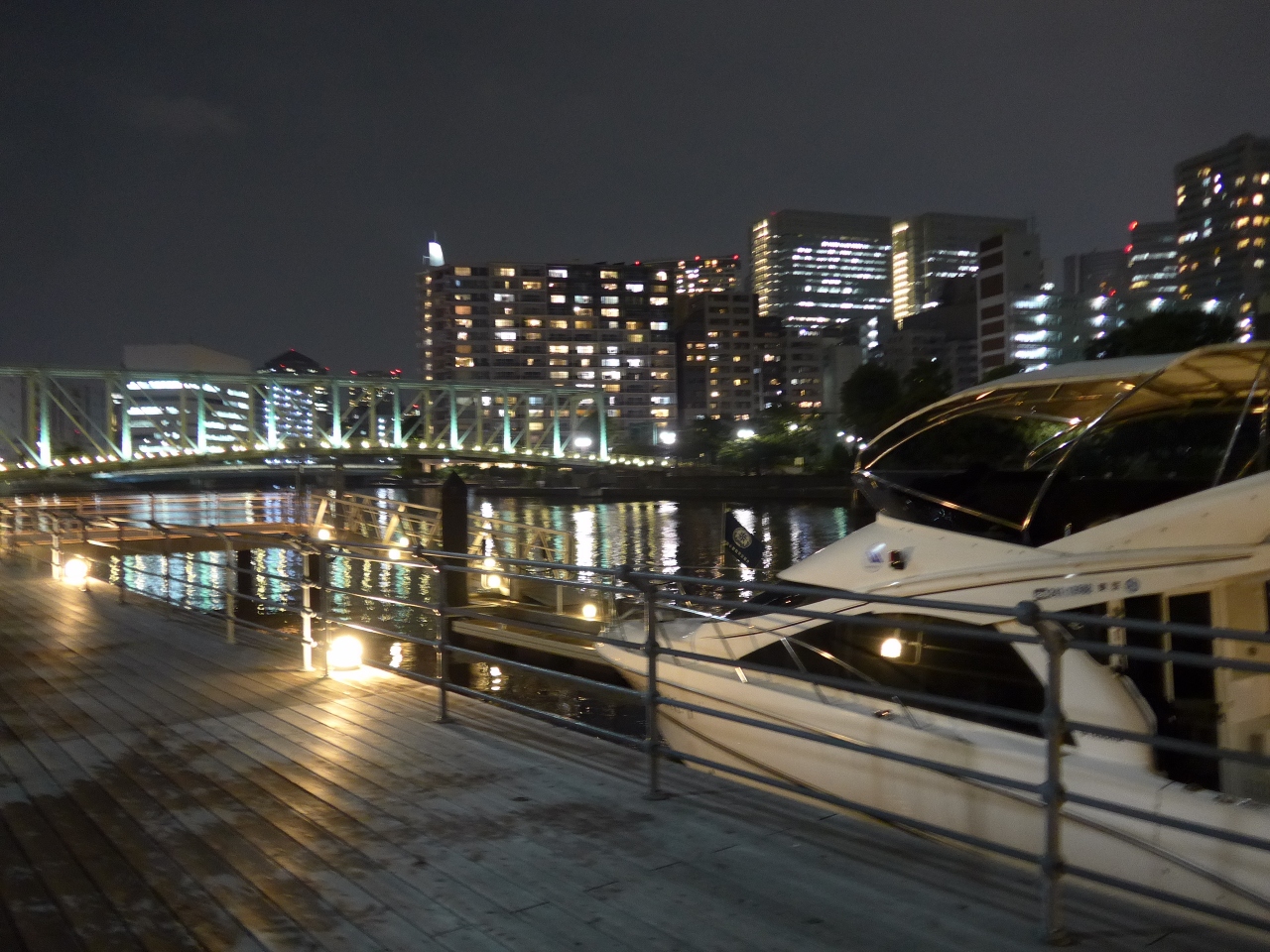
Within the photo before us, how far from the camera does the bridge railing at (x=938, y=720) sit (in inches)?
126

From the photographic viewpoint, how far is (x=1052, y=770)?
3207 millimetres

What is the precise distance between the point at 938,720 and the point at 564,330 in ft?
489

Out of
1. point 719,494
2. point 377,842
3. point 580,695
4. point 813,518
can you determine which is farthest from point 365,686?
point 719,494

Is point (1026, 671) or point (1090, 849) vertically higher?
point (1026, 671)

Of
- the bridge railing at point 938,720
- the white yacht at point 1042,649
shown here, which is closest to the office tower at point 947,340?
the white yacht at point 1042,649

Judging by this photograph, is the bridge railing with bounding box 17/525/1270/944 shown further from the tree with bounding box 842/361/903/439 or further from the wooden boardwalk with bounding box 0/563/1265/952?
the tree with bounding box 842/361/903/439

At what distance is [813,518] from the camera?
53.0 m

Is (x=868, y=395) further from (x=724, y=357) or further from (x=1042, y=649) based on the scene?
(x=724, y=357)

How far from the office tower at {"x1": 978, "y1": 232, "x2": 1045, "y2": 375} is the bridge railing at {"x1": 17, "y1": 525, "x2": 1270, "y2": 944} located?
98081 millimetres

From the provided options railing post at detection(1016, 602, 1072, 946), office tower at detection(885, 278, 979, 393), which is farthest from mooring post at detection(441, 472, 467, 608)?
office tower at detection(885, 278, 979, 393)

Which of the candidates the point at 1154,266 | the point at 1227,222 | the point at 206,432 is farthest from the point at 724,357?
the point at 1154,266

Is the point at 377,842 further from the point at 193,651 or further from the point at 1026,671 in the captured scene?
the point at 193,651

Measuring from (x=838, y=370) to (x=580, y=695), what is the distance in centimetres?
11179

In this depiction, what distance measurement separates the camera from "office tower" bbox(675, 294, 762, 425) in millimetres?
151625
